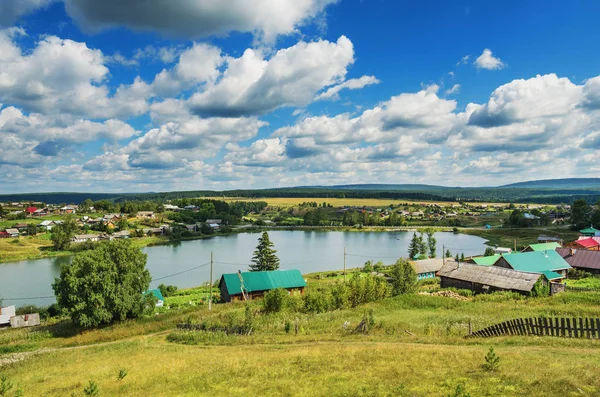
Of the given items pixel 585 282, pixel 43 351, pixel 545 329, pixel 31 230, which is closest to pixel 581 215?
pixel 585 282

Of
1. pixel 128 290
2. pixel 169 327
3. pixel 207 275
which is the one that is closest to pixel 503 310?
pixel 169 327

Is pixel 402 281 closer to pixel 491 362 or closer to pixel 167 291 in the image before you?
pixel 491 362

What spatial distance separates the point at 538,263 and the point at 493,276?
9982mm

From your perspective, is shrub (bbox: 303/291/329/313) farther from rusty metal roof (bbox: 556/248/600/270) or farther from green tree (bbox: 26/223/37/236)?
green tree (bbox: 26/223/37/236)

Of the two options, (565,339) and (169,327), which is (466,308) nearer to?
(565,339)

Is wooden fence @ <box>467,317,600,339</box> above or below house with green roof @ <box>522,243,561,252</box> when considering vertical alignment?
above

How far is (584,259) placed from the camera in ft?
155

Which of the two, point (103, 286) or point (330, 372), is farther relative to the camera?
point (103, 286)

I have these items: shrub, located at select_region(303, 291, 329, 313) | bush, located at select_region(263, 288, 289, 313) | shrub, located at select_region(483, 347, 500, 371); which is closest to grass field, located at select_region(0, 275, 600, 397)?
shrub, located at select_region(483, 347, 500, 371)

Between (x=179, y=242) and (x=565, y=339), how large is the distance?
319ft

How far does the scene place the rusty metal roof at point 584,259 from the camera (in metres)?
46.2

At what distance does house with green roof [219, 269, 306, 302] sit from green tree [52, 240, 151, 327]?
1074 cm

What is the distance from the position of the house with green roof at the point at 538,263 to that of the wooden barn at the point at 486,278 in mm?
4945

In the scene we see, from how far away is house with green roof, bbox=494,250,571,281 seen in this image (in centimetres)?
4019
